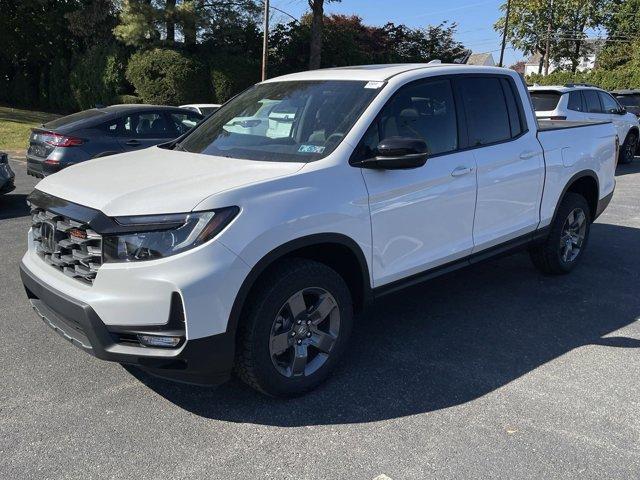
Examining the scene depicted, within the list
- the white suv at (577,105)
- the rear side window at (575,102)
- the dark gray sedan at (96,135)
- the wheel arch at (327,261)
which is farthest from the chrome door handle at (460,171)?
the rear side window at (575,102)

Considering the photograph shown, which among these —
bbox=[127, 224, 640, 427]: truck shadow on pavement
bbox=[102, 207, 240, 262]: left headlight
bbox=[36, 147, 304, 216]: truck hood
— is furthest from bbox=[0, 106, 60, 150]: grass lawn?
bbox=[102, 207, 240, 262]: left headlight

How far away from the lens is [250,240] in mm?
3004

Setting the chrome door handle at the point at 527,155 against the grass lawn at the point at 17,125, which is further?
the grass lawn at the point at 17,125

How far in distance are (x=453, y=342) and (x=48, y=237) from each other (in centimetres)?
272

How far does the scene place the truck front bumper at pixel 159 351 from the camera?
2.94m

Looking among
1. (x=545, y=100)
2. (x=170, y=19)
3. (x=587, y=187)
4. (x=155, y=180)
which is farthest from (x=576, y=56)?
(x=155, y=180)

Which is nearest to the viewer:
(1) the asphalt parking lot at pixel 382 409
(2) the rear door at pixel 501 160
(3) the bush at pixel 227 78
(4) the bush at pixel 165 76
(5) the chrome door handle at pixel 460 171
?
(1) the asphalt parking lot at pixel 382 409

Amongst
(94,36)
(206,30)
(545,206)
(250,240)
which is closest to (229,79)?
(206,30)

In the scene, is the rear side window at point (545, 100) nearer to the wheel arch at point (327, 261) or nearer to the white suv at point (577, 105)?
the white suv at point (577, 105)

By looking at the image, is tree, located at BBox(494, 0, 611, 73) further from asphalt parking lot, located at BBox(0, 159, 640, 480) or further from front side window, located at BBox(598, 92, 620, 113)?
asphalt parking lot, located at BBox(0, 159, 640, 480)

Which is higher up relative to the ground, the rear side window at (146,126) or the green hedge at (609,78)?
the green hedge at (609,78)

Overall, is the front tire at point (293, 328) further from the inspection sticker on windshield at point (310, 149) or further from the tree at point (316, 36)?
the tree at point (316, 36)

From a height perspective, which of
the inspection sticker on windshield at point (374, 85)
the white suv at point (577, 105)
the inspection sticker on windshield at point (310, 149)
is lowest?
the inspection sticker on windshield at point (310, 149)

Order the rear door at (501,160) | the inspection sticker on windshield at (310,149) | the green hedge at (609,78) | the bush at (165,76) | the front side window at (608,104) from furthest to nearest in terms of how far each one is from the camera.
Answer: the green hedge at (609,78)
the bush at (165,76)
the front side window at (608,104)
the rear door at (501,160)
the inspection sticker on windshield at (310,149)
